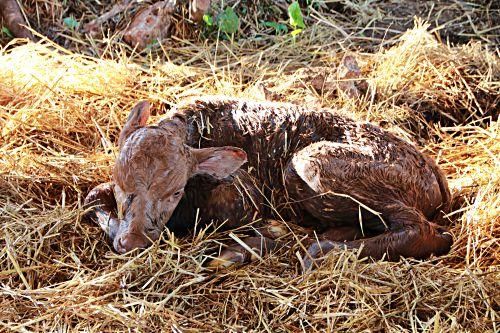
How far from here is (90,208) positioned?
16.4 ft

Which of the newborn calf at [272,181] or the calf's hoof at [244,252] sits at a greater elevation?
the newborn calf at [272,181]

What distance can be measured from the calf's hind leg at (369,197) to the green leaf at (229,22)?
10.3ft

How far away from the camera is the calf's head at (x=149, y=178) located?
15.3 feet

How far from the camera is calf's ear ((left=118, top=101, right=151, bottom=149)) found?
5.16 metres

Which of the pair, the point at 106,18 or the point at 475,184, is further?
the point at 106,18

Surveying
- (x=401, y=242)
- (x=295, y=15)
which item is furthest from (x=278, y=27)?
(x=401, y=242)

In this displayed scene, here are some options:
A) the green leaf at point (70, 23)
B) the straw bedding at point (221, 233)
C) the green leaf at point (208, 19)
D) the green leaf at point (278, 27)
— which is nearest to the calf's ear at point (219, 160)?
the straw bedding at point (221, 233)

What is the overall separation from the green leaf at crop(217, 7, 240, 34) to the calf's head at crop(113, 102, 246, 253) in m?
3.34

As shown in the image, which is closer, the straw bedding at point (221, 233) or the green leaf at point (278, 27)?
the straw bedding at point (221, 233)

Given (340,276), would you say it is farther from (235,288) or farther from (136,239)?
(136,239)

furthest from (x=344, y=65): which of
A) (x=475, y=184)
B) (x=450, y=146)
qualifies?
(x=475, y=184)

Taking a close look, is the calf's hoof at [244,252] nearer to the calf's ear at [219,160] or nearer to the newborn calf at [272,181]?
the newborn calf at [272,181]

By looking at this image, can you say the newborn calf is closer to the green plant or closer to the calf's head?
the calf's head

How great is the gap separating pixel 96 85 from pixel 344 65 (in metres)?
2.20
